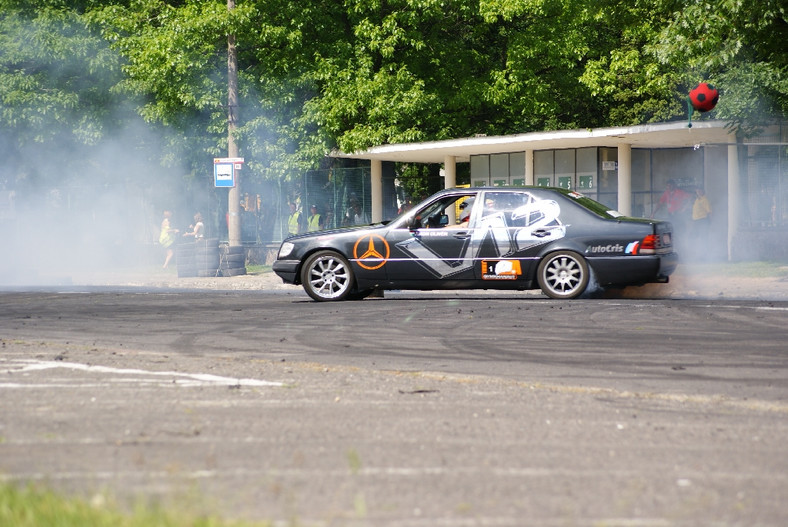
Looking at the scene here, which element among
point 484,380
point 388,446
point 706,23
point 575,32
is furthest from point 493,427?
point 575,32

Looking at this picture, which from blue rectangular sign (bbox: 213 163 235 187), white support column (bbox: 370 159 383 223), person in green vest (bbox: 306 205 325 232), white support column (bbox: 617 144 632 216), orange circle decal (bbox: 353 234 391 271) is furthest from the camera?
white support column (bbox: 370 159 383 223)

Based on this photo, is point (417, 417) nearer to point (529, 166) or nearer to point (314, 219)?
point (529, 166)

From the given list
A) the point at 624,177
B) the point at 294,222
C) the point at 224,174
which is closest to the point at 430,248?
the point at 224,174

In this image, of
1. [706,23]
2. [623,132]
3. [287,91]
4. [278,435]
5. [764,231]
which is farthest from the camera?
[287,91]

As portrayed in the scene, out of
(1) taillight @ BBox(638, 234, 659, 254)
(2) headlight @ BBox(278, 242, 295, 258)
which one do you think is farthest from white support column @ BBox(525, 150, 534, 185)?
(1) taillight @ BBox(638, 234, 659, 254)

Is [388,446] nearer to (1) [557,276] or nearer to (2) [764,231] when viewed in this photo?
(1) [557,276]

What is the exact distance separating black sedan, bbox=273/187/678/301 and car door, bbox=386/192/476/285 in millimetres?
13

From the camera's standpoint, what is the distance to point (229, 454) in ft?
16.3

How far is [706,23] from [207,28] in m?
13.1

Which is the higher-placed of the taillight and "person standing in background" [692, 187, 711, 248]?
"person standing in background" [692, 187, 711, 248]

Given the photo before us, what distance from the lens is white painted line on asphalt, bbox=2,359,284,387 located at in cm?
716

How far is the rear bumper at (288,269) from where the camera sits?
14.7 metres

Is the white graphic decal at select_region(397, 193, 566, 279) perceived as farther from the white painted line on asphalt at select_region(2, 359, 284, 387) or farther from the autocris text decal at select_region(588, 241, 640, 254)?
the white painted line on asphalt at select_region(2, 359, 284, 387)

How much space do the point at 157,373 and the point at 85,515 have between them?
3998 mm
